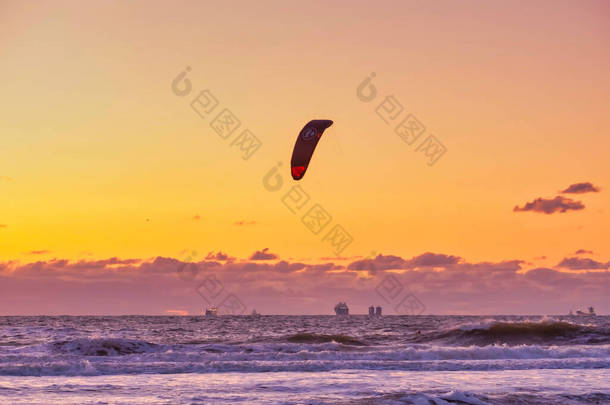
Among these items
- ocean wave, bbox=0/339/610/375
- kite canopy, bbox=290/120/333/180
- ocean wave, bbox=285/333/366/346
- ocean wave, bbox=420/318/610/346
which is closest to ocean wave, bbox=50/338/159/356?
ocean wave, bbox=0/339/610/375

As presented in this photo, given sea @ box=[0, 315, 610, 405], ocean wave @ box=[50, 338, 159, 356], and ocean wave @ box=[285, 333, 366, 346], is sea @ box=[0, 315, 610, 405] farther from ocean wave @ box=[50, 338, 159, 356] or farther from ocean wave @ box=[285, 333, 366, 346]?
ocean wave @ box=[285, 333, 366, 346]

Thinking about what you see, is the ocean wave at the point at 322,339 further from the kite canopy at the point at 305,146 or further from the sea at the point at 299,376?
the kite canopy at the point at 305,146

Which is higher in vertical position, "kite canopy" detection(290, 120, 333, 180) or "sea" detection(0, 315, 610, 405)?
"kite canopy" detection(290, 120, 333, 180)

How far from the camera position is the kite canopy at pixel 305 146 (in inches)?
1155

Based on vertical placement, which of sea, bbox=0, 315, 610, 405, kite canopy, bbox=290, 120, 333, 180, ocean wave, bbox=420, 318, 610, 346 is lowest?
sea, bbox=0, 315, 610, 405

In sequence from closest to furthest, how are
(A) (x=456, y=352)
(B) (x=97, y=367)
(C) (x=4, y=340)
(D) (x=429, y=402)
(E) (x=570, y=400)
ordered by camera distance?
(D) (x=429, y=402)
(E) (x=570, y=400)
(B) (x=97, y=367)
(A) (x=456, y=352)
(C) (x=4, y=340)

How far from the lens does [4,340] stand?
4566 centimetres

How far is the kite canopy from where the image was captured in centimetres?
2933

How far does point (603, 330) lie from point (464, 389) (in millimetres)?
30739

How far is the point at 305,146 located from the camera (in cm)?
2988

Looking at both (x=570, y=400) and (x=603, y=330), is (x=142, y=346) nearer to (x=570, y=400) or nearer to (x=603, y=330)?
(x=570, y=400)

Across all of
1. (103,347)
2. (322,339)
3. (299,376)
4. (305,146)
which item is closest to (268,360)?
(299,376)

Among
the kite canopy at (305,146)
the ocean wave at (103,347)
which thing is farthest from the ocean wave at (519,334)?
the kite canopy at (305,146)

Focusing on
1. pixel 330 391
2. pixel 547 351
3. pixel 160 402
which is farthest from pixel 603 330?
pixel 160 402
